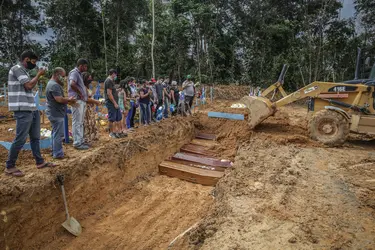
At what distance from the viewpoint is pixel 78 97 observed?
5.28 meters

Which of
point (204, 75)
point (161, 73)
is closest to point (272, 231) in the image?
point (204, 75)

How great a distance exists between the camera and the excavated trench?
3.75 meters

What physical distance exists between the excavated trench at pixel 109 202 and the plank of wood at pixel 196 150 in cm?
113

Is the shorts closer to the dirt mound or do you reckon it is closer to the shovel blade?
the shovel blade

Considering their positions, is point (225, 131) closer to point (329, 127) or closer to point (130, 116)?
point (329, 127)

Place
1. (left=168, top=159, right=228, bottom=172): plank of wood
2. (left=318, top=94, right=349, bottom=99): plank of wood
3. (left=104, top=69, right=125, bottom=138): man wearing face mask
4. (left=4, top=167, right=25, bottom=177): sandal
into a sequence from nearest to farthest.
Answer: (left=4, top=167, right=25, bottom=177): sandal < (left=104, top=69, right=125, bottom=138): man wearing face mask < (left=168, top=159, right=228, bottom=172): plank of wood < (left=318, top=94, right=349, bottom=99): plank of wood

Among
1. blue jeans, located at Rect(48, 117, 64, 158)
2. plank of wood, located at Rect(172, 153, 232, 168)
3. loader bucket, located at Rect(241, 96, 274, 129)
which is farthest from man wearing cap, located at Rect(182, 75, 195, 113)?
blue jeans, located at Rect(48, 117, 64, 158)

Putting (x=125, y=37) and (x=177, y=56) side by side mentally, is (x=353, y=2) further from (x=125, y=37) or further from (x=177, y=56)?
(x=125, y=37)

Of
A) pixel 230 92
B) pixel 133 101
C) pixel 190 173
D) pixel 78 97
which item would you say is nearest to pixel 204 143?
pixel 190 173

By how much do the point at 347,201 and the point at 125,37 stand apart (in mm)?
19931

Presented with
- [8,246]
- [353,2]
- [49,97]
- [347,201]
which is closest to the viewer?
[8,246]

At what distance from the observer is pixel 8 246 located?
350 cm

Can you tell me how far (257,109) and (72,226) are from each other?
6.18 metres

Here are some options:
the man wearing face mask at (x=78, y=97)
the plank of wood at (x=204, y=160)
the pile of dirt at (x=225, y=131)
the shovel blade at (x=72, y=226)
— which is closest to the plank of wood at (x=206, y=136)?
the pile of dirt at (x=225, y=131)
